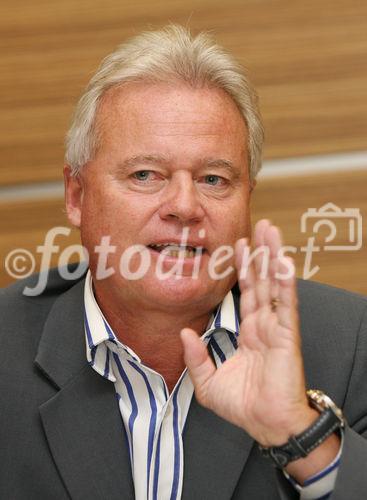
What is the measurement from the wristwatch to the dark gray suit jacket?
21cm

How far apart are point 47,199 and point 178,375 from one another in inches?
28.9

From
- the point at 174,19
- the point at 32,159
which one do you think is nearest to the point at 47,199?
the point at 32,159

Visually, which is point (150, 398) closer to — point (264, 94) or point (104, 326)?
point (104, 326)

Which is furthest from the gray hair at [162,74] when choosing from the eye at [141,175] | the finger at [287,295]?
the finger at [287,295]

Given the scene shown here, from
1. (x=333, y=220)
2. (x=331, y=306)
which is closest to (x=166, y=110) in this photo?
(x=331, y=306)

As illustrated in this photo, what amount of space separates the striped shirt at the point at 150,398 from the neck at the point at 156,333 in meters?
0.03

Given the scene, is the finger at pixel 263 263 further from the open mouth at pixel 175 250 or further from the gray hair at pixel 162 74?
the gray hair at pixel 162 74

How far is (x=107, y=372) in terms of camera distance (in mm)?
1627

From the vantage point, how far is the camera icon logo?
2.21 m

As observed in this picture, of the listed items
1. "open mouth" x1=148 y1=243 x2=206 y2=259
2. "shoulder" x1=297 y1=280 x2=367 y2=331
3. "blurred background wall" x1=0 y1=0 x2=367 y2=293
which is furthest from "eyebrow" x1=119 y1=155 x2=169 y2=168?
"blurred background wall" x1=0 y1=0 x2=367 y2=293

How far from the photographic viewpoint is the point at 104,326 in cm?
166

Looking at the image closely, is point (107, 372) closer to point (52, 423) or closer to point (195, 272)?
point (52, 423)

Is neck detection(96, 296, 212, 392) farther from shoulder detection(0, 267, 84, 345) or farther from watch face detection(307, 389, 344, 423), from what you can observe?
watch face detection(307, 389, 344, 423)

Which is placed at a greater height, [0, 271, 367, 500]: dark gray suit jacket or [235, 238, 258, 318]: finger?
[235, 238, 258, 318]: finger
